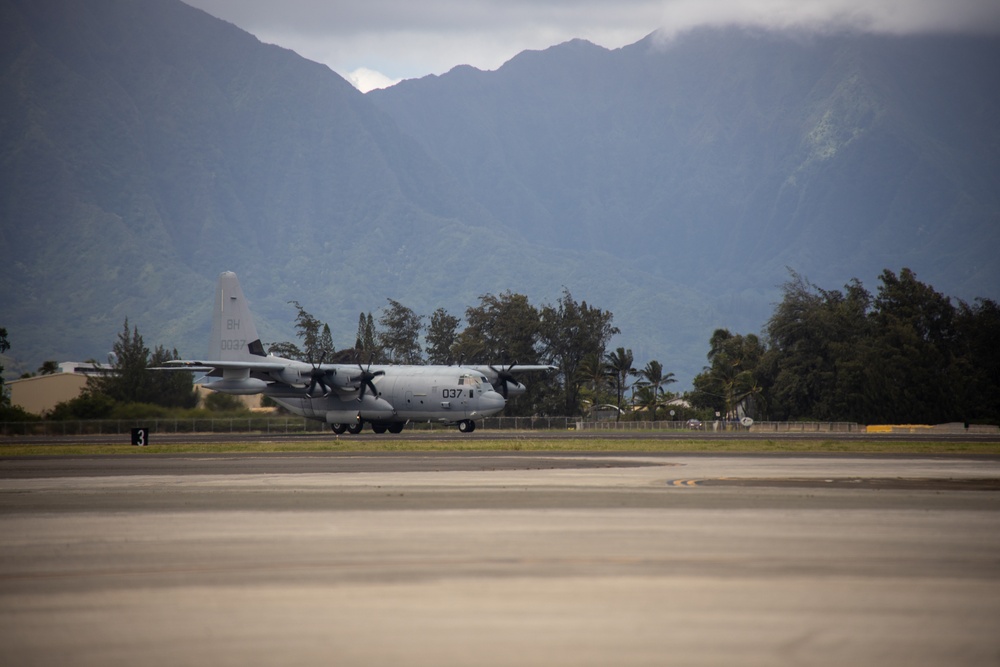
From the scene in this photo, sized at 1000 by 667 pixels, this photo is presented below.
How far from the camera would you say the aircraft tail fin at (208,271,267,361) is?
223 feet

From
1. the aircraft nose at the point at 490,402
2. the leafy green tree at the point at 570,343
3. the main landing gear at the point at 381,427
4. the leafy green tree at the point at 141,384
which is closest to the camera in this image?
the aircraft nose at the point at 490,402

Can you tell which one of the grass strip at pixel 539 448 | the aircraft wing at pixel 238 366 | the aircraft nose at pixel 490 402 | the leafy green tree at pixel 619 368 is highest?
the leafy green tree at pixel 619 368

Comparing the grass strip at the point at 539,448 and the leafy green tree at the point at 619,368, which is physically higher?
the leafy green tree at the point at 619,368

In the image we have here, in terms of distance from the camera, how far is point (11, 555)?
13.9 m

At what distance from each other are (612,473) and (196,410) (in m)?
41.9

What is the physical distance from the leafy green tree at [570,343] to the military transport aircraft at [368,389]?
45557 mm

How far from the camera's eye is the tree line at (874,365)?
305 feet

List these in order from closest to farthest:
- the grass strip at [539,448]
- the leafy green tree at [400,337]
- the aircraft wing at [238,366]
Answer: the grass strip at [539,448] → the aircraft wing at [238,366] → the leafy green tree at [400,337]

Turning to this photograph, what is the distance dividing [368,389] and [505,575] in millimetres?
52180

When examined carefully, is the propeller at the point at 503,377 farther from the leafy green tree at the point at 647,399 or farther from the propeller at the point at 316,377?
the leafy green tree at the point at 647,399

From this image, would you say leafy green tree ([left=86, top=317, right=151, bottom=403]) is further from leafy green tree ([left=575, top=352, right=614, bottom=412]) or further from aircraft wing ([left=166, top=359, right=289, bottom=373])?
leafy green tree ([left=575, top=352, right=614, bottom=412])

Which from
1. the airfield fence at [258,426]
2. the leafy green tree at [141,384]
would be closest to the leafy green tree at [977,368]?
the airfield fence at [258,426]

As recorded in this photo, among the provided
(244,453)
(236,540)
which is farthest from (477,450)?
(236,540)

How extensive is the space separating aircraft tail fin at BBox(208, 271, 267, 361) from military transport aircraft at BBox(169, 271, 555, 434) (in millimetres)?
2803
